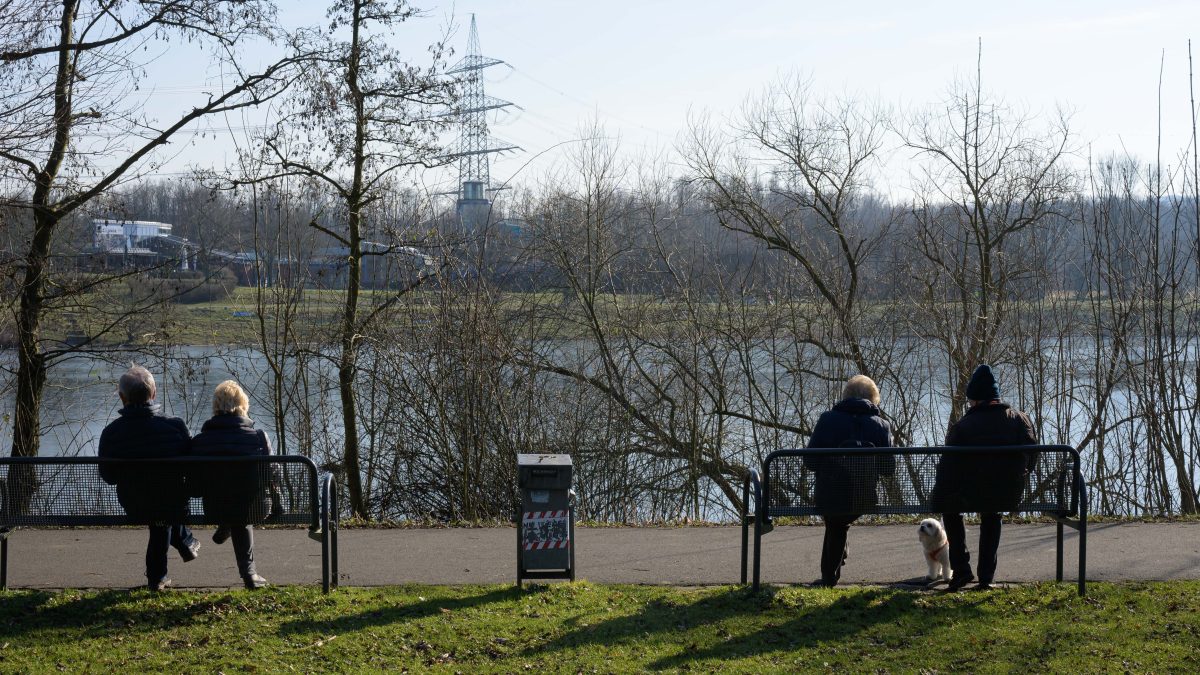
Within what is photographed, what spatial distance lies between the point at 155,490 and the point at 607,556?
301 cm

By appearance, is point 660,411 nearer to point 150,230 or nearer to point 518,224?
point 518,224

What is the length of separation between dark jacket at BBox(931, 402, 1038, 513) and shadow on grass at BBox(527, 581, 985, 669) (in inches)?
21.7

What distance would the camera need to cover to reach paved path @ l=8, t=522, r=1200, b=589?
6.80 m

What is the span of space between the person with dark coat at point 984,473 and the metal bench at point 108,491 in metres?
3.57

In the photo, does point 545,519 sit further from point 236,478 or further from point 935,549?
point 935,549

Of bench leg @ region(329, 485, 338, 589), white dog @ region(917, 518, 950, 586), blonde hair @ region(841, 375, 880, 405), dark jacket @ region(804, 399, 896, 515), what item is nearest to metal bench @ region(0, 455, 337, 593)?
bench leg @ region(329, 485, 338, 589)

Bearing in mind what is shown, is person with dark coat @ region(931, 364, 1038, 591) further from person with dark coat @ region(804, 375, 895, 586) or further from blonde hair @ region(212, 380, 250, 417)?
blonde hair @ region(212, 380, 250, 417)

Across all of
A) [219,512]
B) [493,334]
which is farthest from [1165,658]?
[493,334]

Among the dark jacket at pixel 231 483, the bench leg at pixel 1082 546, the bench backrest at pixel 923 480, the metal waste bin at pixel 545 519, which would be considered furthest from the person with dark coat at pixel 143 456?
the bench leg at pixel 1082 546

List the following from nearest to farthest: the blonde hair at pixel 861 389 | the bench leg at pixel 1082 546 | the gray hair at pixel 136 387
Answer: the gray hair at pixel 136 387 → the bench leg at pixel 1082 546 → the blonde hair at pixel 861 389

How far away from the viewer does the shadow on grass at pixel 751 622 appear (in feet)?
17.2

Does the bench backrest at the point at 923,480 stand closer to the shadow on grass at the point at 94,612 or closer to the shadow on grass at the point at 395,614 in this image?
the shadow on grass at the point at 395,614

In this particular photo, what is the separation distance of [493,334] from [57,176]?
4.89 meters

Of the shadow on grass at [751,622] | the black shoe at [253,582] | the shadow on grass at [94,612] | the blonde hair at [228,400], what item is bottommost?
the shadow on grass at [751,622]
